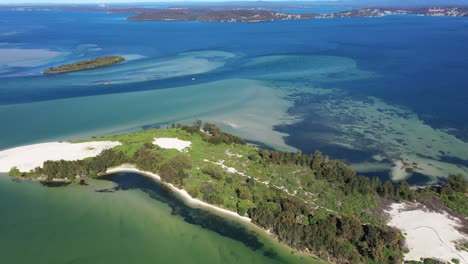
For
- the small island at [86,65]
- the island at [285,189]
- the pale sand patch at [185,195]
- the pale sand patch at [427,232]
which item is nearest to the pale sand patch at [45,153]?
the island at [285,189]

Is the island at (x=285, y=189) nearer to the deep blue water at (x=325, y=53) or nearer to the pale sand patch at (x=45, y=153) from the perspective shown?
the pale sand patch at (x=45, y=153)

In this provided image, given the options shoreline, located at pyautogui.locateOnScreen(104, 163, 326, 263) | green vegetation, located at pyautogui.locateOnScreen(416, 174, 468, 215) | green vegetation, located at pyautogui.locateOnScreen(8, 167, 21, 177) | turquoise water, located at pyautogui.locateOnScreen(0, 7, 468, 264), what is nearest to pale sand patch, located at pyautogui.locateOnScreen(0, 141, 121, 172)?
green vegetation, located at pyautogui.locateOnScreen(8, 167, 21, 177)

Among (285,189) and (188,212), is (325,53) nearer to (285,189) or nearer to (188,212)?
(285,189)

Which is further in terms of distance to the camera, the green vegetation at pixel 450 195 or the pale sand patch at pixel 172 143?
the pale sand patch at pixel 172 143

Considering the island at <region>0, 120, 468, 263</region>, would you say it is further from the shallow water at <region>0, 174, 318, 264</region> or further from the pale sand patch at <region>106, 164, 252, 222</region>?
the shallow water at <region>0, 174, 318, 264</region>

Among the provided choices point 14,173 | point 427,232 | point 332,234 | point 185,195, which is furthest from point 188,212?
point 14,173

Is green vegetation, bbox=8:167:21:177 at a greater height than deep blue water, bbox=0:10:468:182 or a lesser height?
lesser

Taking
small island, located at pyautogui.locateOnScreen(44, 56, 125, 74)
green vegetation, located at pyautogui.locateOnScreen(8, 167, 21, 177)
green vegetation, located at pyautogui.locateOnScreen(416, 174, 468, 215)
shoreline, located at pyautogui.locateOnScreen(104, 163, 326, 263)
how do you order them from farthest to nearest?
1. small island, located at pyautogui.locateOnScreen(44, 56, 125, 74)
2. green vegetation, located at pyautogui.locateOnScreen(8, 167, 21, 177)
3. green vegetation, located at pyautogui.locateOnScreen(416, 174, 468, 215)
4. shoreline, located at pyautogui.locateOnScreen(104, 163, 326, 263)
